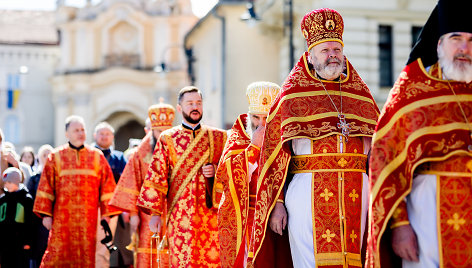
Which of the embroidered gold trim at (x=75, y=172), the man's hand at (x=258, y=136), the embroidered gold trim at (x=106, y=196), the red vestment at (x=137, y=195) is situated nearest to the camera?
the man's hand at (x=258, y=136)

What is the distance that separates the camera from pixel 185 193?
27.9 feet

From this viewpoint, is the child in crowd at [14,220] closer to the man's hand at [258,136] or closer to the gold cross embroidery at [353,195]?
the man's hand at [258,136]

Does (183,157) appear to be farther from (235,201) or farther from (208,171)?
(235,201)

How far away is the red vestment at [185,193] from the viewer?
8.40 m

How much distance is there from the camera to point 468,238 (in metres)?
4.54

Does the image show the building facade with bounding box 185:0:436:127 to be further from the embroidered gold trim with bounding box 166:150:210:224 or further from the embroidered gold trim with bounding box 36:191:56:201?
the embroidered gold trim with bounding box 166:150:210:224

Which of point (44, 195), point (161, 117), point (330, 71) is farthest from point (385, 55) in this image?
point (330, 71)

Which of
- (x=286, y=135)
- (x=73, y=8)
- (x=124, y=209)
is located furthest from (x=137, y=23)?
(x=286, y=135)

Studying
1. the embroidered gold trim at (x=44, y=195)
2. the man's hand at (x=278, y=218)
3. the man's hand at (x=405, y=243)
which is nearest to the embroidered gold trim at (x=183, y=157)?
the embroidered gold trim at (x=44, y=195)

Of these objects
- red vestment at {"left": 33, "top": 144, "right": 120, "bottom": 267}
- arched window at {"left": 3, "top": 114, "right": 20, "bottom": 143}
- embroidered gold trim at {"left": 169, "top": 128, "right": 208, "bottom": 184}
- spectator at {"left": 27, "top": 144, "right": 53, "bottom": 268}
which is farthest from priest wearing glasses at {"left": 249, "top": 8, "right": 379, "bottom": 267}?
arched window at {"left": 3, "top": 114, "right": 20, "bottom": 143}

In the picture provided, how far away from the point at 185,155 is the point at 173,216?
635 mm

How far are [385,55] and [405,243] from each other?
1759cm

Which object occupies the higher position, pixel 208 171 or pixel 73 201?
pixel 208 171

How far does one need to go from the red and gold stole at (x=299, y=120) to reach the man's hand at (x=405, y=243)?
1520 mm
